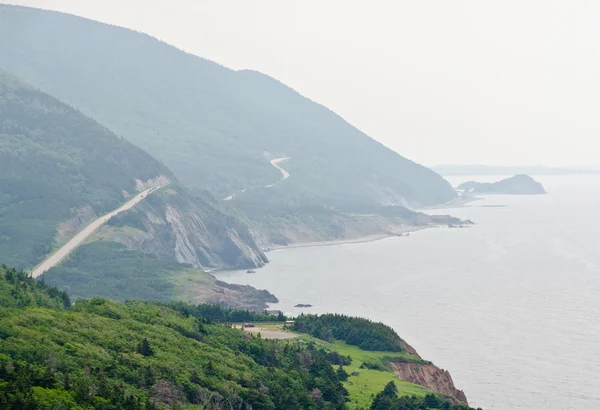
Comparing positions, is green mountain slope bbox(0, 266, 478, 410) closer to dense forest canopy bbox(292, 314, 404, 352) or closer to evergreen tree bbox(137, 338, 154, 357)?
evergreen tree bbox(137, 338, 154, 357)

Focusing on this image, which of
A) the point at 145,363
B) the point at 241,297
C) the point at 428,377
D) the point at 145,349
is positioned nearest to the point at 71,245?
the point at 241,297

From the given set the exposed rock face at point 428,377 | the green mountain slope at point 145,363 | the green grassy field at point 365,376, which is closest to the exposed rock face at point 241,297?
the green grassy field at point 365,376

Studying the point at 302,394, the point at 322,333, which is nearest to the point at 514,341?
the point at 322,333

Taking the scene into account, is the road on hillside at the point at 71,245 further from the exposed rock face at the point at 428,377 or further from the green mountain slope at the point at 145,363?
the exposed rock face at the point at 428,377

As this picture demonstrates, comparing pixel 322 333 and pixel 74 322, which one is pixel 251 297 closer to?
pixel 322 333

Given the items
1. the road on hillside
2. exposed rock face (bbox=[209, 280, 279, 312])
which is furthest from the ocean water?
the road on hillside
